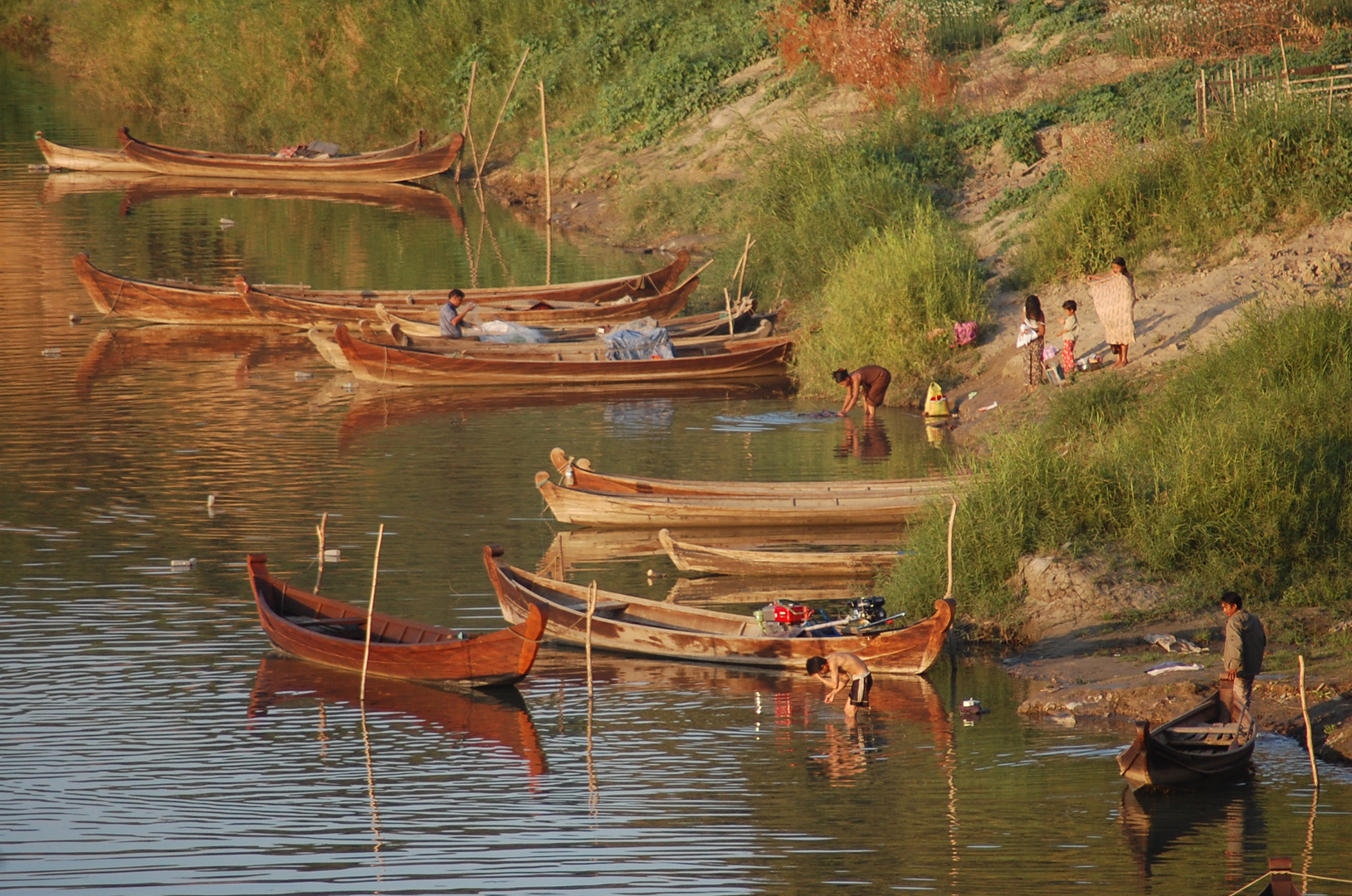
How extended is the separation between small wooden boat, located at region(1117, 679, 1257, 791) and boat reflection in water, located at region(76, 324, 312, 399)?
1838cm

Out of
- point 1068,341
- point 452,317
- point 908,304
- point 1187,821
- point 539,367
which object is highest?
point 452,317

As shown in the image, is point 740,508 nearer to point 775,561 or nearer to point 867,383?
point 775,561

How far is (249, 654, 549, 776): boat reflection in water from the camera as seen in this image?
41.0ft

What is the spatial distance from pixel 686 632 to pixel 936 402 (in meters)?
9.13

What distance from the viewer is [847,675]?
1312 cm

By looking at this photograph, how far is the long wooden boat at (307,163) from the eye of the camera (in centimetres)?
4675

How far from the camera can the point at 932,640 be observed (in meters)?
13.2

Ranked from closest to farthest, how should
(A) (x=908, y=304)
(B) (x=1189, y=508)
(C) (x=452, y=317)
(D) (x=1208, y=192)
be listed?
(B) (x=1189, y=508), (D) (x=1208, y=192), (A) (x=908, y=304), (C) (x=452, y=317)

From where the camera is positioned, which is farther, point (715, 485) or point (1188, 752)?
point (715, 485)

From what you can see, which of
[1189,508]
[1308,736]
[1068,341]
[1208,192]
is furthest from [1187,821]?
[1208,192]

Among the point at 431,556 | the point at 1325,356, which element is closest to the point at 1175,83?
the point at 1325,356

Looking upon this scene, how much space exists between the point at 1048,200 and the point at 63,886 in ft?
62.0

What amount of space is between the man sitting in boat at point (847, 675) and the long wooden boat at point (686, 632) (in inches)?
4.8

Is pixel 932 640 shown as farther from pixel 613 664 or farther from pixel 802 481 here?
pixel 802 481
